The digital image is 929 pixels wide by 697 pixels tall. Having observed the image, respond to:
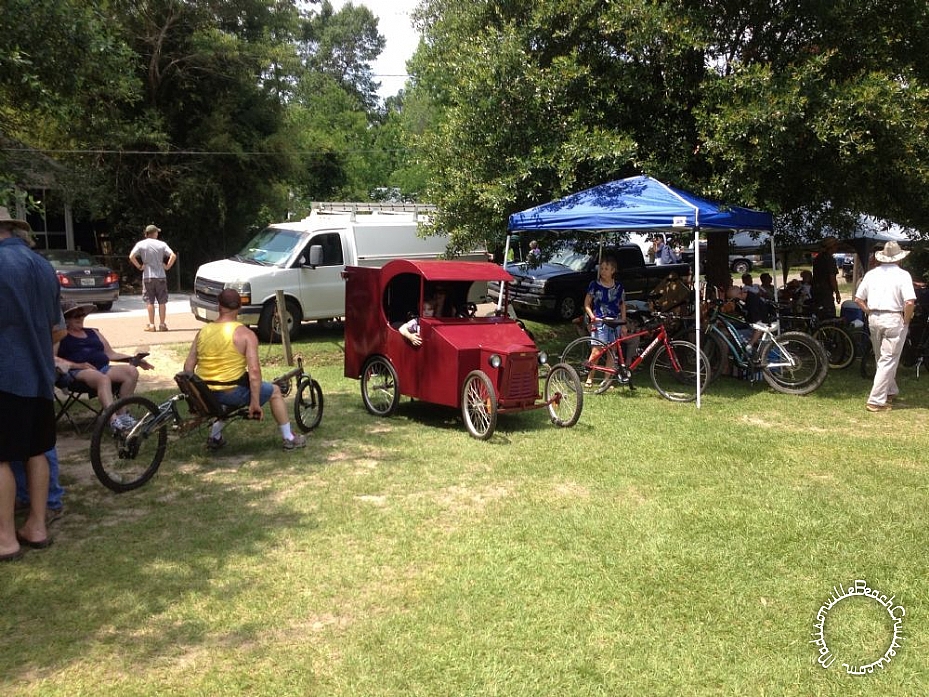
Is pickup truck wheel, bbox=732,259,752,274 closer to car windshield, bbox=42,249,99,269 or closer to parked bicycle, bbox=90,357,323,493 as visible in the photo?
car windshield, bbox=42,249,99,269

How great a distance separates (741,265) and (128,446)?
101 ft

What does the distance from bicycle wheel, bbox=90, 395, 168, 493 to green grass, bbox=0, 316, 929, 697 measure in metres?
0.13

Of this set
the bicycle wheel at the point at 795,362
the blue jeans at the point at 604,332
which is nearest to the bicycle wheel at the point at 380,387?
the blue jeans at the point at 604,332

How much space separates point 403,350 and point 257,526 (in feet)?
9.90

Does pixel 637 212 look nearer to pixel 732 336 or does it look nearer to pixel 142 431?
pixel 732 336

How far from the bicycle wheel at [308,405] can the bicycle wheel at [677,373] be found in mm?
4104

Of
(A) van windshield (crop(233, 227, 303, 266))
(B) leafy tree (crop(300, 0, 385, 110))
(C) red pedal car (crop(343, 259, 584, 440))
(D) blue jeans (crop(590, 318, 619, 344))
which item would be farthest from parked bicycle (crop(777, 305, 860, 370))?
(B) leafy tree (crop(300, 0, 385, 110))

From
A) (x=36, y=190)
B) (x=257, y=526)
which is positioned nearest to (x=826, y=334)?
(x=257, y=526)

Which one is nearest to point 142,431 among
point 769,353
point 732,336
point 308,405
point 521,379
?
point 308,405

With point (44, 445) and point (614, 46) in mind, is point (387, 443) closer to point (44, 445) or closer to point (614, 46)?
point (44, 445)

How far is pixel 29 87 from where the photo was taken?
7.16 metres

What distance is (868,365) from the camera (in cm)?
1107

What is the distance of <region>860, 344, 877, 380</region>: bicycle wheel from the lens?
10.7 m

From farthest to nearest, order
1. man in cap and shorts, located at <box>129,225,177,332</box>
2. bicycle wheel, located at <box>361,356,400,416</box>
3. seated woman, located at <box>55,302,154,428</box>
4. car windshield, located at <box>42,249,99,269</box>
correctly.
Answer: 1. car windshield, located at <box>42,249,99,269</box>
2. man in cap and shorts, located at <box>129,225,177,332</box>
3. bicycle wheel, located at <box>361,356,400,416</box>
4. seated woman, located at <box>55,302,154,428</box>
